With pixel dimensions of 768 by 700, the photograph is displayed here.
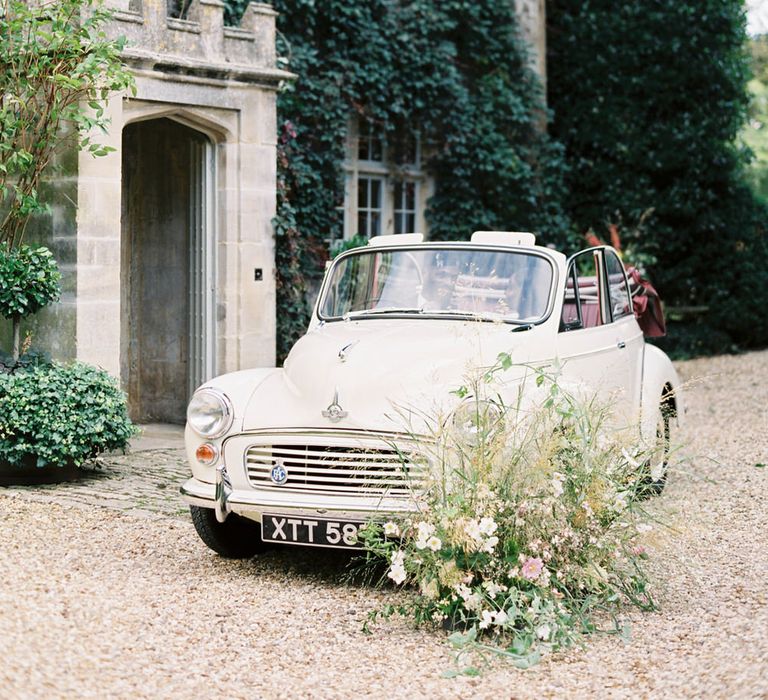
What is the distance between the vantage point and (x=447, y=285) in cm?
652

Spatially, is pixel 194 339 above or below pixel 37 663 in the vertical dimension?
above

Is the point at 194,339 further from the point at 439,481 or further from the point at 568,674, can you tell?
the point at 568,674

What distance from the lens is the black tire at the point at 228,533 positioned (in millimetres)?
5945

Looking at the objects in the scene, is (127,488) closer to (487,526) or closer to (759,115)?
(487,526)

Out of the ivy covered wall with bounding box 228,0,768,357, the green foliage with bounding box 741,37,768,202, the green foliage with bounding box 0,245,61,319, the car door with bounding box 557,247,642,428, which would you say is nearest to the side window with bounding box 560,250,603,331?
the car door with bounding box 557,247,642,428

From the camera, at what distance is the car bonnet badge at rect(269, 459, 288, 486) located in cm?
548

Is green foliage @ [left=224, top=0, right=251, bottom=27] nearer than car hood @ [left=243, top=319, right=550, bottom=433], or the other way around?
car hood @ [left=243, top=319, right=550, bottom=433]

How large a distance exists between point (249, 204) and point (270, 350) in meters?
1.25

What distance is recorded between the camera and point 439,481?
504 centimetres

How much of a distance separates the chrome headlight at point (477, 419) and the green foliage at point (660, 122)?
1218 cm

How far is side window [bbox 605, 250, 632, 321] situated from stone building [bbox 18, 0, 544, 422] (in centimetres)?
338

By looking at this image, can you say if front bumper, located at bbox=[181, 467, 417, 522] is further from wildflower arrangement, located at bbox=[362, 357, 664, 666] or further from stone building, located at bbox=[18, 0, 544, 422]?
stone building, located at bbox=[18, 0, 544, 422]

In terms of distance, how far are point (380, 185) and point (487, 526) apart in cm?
984

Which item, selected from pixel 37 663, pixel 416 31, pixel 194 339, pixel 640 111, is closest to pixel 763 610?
pixel 37 663
